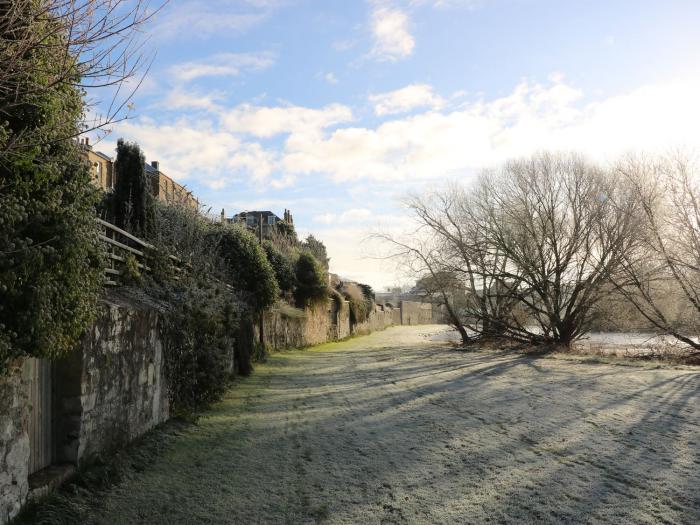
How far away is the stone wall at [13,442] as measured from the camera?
4.21 meters

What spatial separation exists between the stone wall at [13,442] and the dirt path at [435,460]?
0.68m

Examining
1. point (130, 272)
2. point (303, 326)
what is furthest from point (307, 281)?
point (130, 272)

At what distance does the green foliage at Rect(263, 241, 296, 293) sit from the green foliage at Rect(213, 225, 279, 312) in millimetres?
5541

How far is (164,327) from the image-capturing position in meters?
8.63

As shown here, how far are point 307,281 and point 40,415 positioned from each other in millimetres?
24851

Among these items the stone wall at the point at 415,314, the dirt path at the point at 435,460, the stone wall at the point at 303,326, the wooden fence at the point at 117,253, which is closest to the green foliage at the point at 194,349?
the dirt path at the point at 435,460

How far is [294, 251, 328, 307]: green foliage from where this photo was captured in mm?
30047

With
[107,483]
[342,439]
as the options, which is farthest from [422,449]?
[107,483]

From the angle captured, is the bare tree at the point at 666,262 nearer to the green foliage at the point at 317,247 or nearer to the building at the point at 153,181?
the building at the point at 153,181

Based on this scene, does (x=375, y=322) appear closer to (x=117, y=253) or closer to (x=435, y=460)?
(x=117, y=253)

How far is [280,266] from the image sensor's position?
1054 inches

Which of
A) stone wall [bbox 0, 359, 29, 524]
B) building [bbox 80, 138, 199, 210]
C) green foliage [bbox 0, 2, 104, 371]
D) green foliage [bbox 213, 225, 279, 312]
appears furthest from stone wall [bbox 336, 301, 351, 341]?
stone wall [bbox 0, 359, 29, 524]

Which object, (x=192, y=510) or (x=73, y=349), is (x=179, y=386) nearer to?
(x=73, y=349)

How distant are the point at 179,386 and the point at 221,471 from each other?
3.41m
